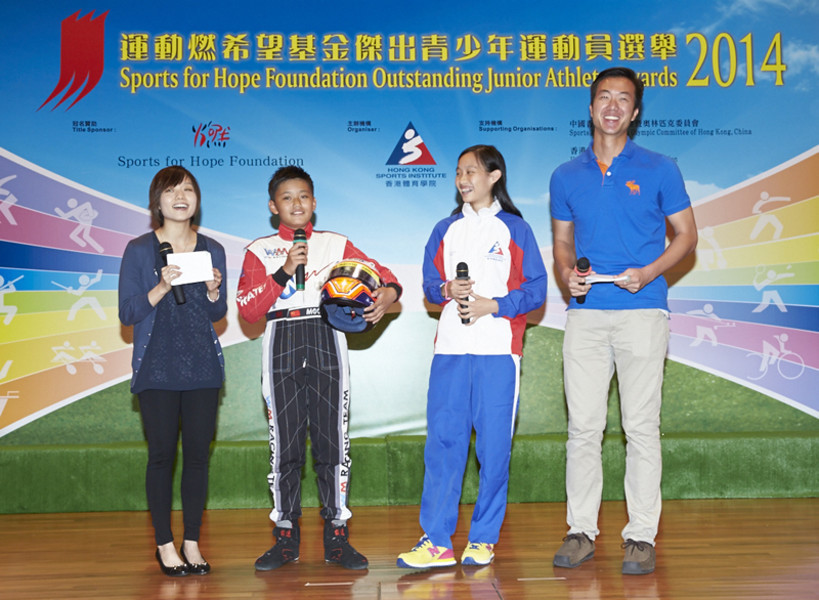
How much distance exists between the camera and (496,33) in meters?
4.56

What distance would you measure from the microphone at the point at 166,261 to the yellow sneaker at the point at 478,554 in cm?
130

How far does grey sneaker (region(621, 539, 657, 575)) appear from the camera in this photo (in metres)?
2.74

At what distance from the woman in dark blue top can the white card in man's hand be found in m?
0.02

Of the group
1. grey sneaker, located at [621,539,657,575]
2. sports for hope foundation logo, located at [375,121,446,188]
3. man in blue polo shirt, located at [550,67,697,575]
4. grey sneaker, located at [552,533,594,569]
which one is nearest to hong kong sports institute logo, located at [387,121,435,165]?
sports for hope foundation logo, located at [375,121,446,188]

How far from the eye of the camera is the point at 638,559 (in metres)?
2.76

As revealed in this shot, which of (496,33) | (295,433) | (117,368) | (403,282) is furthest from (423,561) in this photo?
(496,33)

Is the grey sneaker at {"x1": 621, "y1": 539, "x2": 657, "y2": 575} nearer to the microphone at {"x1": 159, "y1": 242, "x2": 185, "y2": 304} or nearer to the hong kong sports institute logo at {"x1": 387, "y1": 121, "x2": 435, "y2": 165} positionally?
the microphone at {"x1": 159, "y1": 242, "x2": 185, "y2": 304}

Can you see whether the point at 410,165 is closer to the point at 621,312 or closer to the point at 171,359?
the point at 621,312

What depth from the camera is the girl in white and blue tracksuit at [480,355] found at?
9.59 ft

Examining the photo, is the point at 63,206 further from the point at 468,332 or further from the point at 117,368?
the point at 468,332

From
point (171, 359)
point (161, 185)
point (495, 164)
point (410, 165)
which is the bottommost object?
point (171, 359)

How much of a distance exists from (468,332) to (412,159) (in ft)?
5.96

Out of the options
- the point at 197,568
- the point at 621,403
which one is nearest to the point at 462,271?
the point at 621,403

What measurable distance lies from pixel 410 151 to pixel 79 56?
1845 mm
